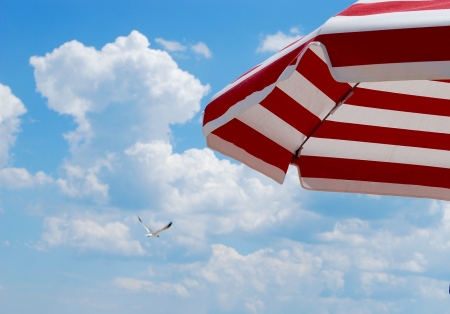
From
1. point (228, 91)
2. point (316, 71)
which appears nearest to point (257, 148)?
point (316, 71)

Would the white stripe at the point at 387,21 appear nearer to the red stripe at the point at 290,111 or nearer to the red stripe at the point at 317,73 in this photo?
the red stripe at the point at 317,73

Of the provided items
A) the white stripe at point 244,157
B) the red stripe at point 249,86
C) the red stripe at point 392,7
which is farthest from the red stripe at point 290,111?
the red stripe at point 392,7

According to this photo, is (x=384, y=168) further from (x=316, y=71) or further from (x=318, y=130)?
(x=316, y=71)

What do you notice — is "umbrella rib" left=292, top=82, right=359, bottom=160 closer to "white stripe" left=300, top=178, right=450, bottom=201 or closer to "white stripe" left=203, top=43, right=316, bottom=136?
"white stripe" left=300, top=178, right=450, bottom=201

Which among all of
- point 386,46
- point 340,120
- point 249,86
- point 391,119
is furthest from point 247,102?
point 391,119

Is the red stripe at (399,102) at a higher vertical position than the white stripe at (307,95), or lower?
higher

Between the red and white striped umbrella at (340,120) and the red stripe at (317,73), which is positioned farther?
the red stripe at (317,73)

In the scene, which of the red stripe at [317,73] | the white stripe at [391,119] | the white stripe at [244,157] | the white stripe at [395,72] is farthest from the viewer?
the white stripe at [391,119]

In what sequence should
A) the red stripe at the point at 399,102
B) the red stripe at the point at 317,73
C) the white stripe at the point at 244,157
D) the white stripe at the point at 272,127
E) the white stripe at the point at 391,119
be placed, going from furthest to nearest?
the white stripe at the point at 391,119, the red stripe at the point at 399,102, the white stripe at the point at 272,127, the white stripe at the point at 244,157, the red stripe at the point at 317,73
